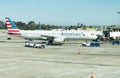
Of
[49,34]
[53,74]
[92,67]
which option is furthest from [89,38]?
[53,74]

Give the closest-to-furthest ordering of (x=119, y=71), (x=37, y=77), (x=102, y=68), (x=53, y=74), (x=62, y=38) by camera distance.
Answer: (x=37, y=77)
(x=53, y=74)
(x=119, y=71)
(x=102, y=68)
(x=62, y=38)

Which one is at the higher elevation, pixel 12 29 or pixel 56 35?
pixel 12 29

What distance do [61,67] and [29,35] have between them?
4874cm

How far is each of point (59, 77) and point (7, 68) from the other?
27.8ft

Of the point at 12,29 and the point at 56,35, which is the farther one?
the point at 12,29

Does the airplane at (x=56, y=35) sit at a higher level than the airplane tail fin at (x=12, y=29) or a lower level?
lower

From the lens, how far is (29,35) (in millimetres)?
84312

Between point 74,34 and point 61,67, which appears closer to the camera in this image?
point 61,67

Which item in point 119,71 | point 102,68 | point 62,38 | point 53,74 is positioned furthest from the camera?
point 62,38

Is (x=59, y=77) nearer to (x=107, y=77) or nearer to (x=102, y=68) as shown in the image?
(x=107, y=77)

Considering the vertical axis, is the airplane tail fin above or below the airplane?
above

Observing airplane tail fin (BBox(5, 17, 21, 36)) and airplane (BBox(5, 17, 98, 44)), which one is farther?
airplane tail fin (BBox(5, 17, 21, 36))

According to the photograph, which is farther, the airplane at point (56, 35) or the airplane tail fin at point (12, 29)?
the airplane tail fin at point (12, 29)

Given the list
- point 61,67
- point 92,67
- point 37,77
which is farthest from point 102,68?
point 37,77
